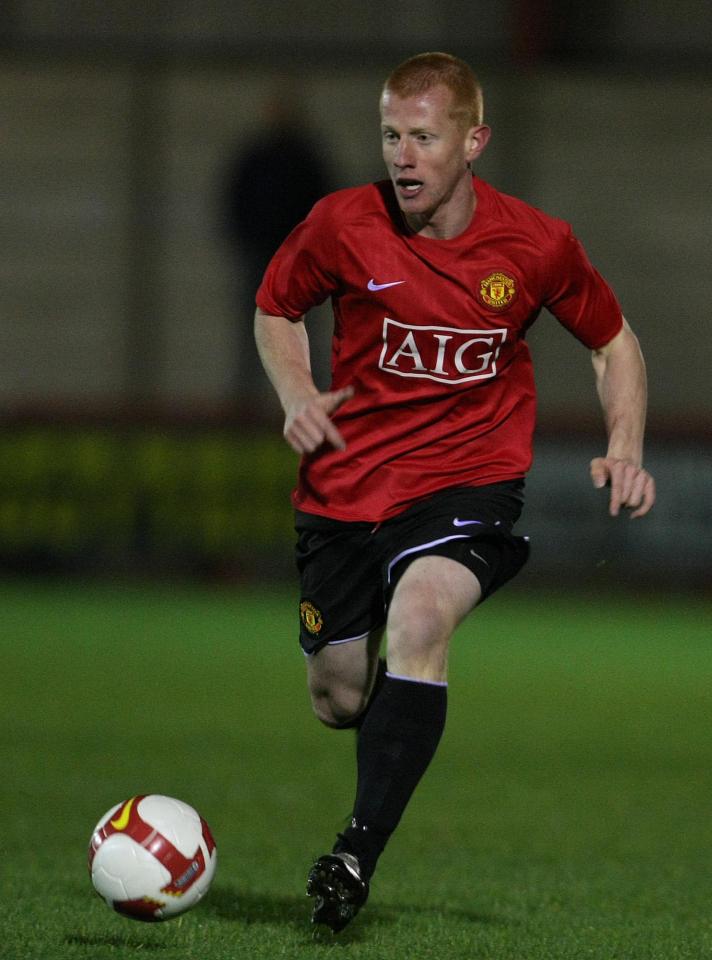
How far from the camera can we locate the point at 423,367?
4.83m

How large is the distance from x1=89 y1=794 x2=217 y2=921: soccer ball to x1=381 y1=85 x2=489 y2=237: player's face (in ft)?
5.29

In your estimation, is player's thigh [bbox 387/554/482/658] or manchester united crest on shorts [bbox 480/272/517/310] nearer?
player's thigh [bbox 387/554/482/658]

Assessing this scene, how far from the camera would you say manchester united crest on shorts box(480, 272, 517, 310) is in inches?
189

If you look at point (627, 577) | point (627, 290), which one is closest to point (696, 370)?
point (627, 290)

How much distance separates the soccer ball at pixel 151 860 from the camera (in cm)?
422

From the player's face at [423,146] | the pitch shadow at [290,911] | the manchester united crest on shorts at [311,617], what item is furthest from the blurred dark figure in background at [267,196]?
the pitch shadow at [290,911]

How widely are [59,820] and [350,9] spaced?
11403 millimetres

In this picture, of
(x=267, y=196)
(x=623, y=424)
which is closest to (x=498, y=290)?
(x=623, y=424)

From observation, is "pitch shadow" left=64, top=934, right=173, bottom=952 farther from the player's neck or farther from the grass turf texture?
the player's neck

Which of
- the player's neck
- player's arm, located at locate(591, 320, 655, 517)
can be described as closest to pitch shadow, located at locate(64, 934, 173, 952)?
player's arm, located at locate(591, 320, 655, 517)

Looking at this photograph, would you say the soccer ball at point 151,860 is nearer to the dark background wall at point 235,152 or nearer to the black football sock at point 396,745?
the black football sock at point 396,745

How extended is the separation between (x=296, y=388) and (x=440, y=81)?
84 centimetres

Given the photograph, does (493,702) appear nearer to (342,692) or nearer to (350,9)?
(342,692)

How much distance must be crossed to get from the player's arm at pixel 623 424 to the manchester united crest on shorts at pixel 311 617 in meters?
0.85
